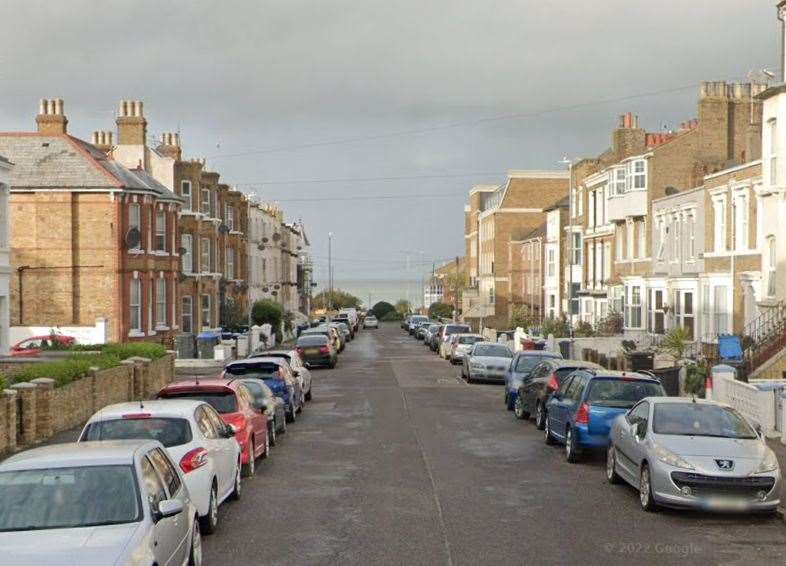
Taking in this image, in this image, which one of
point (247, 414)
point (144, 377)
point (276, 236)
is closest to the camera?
point (247, 414)

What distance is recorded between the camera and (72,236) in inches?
1660

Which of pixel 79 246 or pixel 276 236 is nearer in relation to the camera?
pixel 79 246

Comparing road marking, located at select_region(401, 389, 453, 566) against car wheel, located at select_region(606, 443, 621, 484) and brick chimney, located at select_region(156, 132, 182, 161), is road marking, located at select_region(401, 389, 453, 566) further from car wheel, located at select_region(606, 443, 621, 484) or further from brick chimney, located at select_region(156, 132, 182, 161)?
brick chimney, located at select_region(156, 132, 182, 161)

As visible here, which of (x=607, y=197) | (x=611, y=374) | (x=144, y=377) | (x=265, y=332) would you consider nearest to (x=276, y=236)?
(x=265, y=332)

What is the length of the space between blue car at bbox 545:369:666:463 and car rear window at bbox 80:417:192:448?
744cm

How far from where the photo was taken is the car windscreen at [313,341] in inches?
1732

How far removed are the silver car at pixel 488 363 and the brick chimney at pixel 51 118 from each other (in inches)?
807

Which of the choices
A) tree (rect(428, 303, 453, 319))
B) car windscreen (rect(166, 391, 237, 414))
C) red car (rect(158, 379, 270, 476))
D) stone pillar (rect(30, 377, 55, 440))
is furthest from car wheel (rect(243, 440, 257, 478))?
tree (rect(428, 303, 453, 319))

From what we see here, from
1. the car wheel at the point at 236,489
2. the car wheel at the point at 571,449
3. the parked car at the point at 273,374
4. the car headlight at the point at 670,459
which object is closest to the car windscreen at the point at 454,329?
the parked car at the point at 273,374

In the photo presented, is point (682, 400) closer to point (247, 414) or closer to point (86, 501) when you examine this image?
point (247, 414)

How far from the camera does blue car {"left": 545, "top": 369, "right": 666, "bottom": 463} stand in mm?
16891

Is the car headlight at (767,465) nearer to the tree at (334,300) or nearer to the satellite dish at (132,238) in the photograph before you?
the satellite dish at (132,238)

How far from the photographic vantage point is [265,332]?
187 ft

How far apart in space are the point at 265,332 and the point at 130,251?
15012 millimetres
